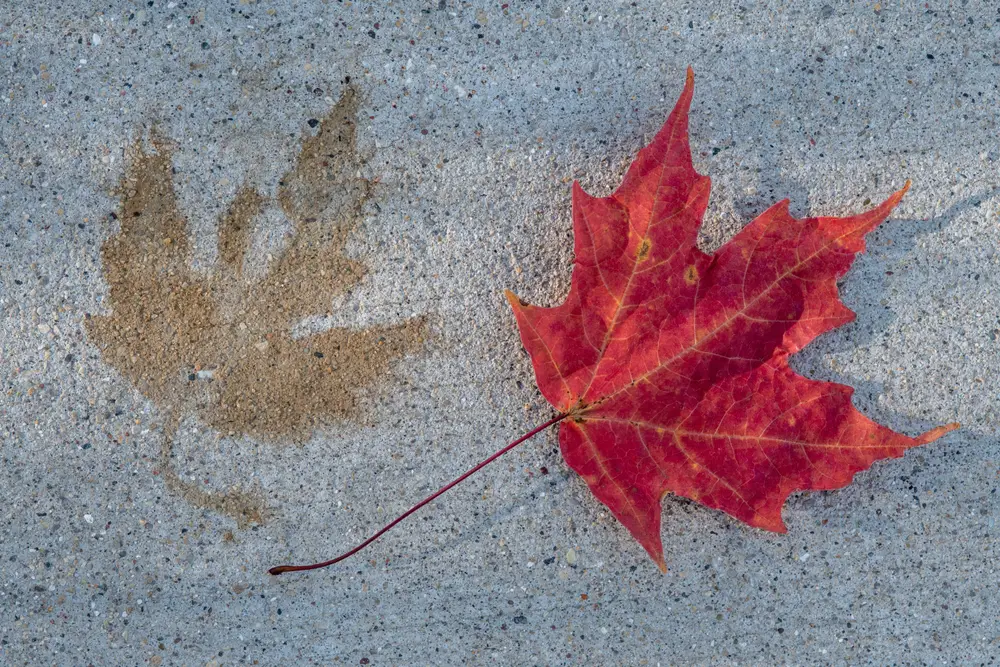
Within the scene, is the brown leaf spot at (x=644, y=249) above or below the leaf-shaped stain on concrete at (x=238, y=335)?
above

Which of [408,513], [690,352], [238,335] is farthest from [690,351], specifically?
[238,335]

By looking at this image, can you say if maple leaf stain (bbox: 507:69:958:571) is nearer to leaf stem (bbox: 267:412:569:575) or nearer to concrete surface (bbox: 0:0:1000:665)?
Result: leaf stem (bbox: 267:412:569:575)

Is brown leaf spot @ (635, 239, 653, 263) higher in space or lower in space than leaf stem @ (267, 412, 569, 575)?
higher

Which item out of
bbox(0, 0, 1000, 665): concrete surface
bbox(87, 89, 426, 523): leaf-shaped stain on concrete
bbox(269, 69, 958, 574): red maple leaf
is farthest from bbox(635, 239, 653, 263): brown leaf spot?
bbox(87, 89, 426, 523): leaf-shaped stain on concrete

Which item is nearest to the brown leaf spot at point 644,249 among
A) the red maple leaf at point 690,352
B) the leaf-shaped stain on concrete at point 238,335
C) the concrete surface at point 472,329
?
the red maple leaf at point 690,352

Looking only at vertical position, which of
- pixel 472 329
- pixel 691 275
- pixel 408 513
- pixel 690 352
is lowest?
pixel 408 513

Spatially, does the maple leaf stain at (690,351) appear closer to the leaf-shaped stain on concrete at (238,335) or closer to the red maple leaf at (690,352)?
the red maple leaf at (690,352)

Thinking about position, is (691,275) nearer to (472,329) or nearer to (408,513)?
(472,329)

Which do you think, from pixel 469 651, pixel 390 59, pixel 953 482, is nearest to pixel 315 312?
pixel 390 59
